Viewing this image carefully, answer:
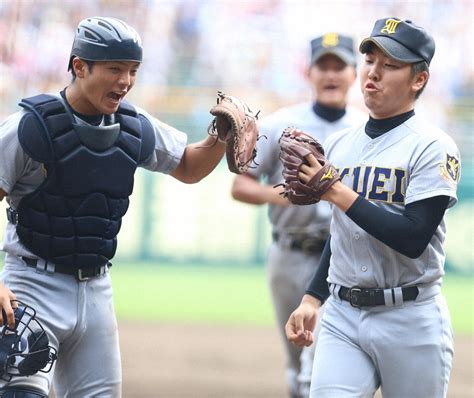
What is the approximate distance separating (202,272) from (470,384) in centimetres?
455

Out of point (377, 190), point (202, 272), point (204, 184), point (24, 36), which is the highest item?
point (377, 190)

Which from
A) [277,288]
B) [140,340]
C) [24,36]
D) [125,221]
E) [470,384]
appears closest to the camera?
[277,288]

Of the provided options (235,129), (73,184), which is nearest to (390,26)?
(235,129)

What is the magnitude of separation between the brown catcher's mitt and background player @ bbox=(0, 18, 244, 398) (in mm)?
305

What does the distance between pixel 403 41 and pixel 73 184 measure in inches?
48.3

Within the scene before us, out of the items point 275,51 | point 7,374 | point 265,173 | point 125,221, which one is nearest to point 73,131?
point 7,374

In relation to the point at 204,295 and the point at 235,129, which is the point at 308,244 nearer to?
the point at 235,129

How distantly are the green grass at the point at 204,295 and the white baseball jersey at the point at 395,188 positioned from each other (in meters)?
5.77

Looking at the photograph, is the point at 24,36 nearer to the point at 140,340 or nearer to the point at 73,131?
the point at 140,340

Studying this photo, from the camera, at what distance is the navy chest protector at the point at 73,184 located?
11.3ft

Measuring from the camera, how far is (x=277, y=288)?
215 inches

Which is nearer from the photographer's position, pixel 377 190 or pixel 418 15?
pixel 377 190

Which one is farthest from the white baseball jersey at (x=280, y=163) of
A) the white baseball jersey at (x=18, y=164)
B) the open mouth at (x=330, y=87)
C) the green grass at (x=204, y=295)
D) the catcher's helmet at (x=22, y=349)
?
the green grass at (x=204, y=295)

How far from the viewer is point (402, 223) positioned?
3203 millimetres
